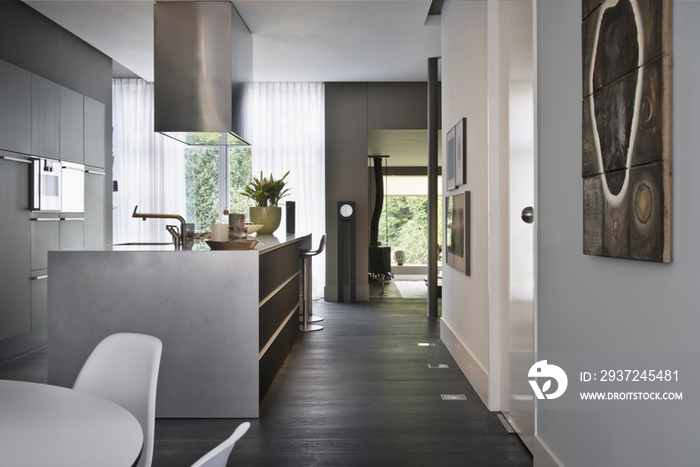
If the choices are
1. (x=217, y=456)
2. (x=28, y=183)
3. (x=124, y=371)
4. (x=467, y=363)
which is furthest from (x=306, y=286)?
(x=217, y=456)

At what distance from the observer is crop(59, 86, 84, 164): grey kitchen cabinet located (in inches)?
173

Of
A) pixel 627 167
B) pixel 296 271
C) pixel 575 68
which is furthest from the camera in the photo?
pixel 296 271

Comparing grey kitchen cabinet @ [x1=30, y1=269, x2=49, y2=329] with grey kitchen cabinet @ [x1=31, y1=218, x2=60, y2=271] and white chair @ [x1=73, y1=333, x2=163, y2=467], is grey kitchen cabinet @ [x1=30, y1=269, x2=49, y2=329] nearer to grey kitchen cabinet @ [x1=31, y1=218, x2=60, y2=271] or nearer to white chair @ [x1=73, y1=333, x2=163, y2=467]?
grey kitchen cabinet @ [x1=31, y1=218, x2=60, y2=271]

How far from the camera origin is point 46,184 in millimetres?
4109

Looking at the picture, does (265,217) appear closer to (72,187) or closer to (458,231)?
(72,187)

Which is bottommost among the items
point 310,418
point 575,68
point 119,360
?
point 310,418

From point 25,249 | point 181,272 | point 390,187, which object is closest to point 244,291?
point 181,272

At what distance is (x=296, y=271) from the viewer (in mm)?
4578

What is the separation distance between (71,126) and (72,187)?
584 millimetres

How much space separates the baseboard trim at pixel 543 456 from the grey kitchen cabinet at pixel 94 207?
433 centimetres

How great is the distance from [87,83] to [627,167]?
18.2 ft

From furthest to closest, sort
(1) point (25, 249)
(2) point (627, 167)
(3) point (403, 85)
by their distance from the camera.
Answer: (3) point (403, 85) < (1) point (25, 249) < (2) point (627, 167)

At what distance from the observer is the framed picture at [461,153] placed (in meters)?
3.49

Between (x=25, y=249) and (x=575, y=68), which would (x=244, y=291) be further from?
(x=25, y=249)
